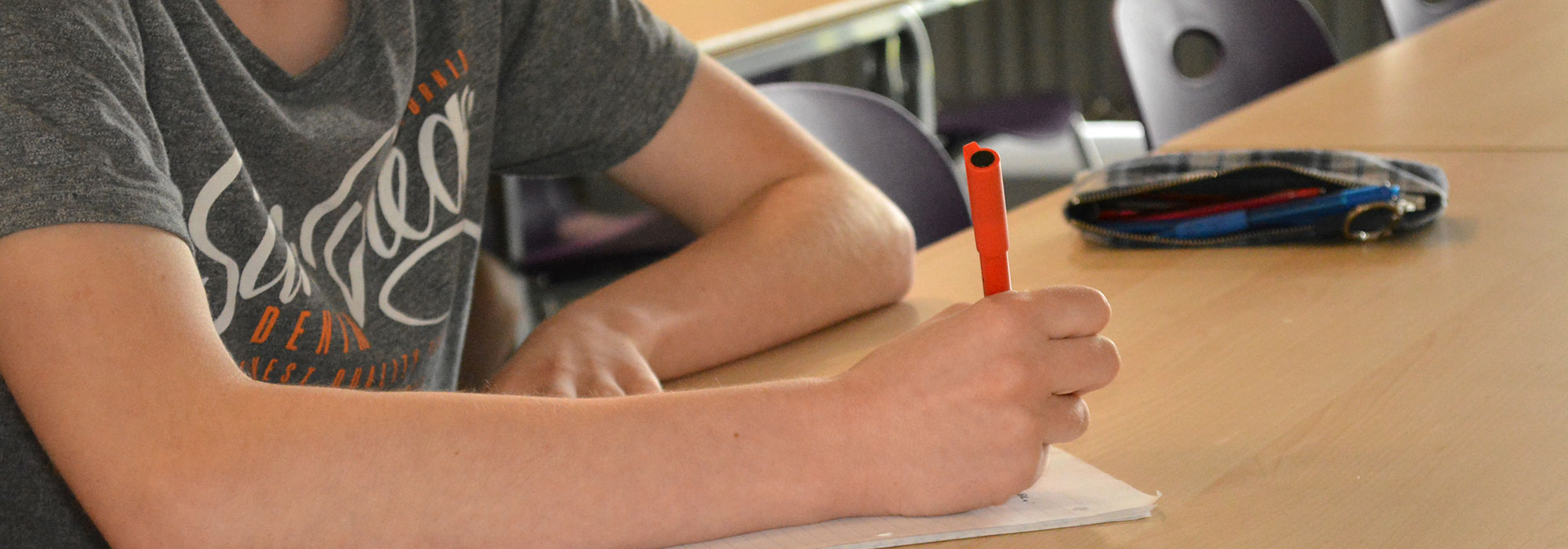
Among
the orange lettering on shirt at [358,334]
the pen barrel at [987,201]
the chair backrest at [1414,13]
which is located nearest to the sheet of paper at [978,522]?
the pen barrel at [987,201]

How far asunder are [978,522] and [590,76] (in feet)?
1.87

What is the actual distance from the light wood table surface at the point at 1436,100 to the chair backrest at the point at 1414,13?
584 mm

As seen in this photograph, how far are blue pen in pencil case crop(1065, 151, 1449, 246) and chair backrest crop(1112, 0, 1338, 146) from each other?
63cm

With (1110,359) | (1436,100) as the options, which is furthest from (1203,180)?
(1436,100)

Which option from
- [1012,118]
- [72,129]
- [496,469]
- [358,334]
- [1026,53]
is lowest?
[1026,53]

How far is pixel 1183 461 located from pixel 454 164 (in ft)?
1.89

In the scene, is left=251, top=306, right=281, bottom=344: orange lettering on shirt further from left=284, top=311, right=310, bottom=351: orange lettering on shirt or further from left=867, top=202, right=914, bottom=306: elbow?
left=867, top=202, right=914, bottom=306: elbow

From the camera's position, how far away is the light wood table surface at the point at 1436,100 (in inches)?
52.2

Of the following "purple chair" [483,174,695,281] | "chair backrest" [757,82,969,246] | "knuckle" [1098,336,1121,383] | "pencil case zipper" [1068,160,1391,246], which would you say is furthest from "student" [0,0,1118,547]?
"purple chair" [483,174,695,281]

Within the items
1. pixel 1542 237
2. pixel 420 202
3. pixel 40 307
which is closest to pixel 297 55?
pixel 420 202

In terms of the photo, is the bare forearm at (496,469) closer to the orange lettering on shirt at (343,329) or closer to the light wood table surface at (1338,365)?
the light wood table surface at (1338,365)

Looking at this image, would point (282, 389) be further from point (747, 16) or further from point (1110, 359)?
point (747, 16)

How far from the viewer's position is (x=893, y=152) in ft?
4.45

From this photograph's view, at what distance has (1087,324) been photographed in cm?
63
